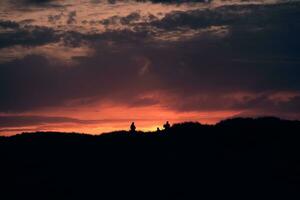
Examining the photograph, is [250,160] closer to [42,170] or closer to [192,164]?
[192,164]

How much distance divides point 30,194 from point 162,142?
2356cm

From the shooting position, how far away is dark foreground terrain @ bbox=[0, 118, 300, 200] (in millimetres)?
88875

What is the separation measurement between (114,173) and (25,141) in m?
17.5

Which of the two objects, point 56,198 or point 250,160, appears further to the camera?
point 250,160

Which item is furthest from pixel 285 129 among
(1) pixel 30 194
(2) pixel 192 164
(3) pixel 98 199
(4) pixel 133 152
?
(1) pixel 30 194

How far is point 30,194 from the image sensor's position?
289 ft

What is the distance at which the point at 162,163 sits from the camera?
9606 centimetres

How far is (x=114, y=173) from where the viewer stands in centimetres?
9412

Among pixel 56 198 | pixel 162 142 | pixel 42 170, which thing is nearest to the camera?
pixel 56 198

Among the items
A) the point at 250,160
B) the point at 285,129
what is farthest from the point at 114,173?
the point at 285,129

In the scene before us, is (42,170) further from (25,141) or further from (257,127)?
(257,127)

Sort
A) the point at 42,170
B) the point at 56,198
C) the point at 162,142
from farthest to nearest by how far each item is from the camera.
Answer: the point at 162,142 → the point at 42,170 → the point at 56,198

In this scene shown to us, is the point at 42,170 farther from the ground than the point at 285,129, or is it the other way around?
the point at 285,129

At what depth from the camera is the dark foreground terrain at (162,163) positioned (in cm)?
8888
